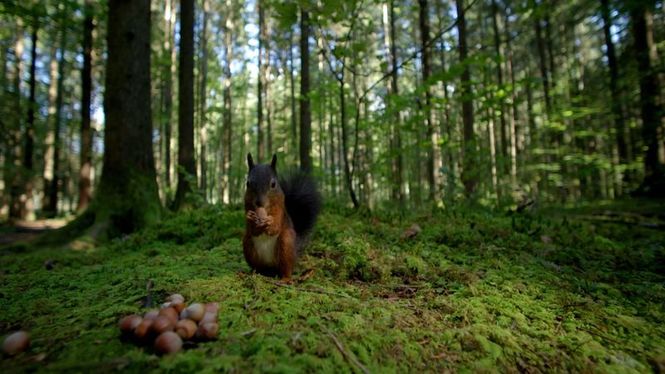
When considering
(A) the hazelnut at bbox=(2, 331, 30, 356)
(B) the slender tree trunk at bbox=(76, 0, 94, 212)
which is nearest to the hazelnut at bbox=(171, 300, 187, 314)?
(A) the hazelnut at bbox=(2, 331, 30, 356)

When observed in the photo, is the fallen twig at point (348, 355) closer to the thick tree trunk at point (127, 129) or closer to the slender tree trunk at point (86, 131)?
the thick tree trunk at point (127, 129)

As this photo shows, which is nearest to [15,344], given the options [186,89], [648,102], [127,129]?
[127,129]

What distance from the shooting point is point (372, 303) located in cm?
225

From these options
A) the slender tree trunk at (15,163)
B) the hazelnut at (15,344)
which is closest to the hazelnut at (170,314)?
the hazelnut at (15,344)

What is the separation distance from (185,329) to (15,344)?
2.10 ft

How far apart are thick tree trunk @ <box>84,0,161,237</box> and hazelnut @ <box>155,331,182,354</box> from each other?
169 inches

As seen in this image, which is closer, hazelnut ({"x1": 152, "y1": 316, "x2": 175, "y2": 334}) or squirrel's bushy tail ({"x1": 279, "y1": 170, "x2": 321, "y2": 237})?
hazelnut ({"x1": 152, "y1": 316, "x2": 175, "y2": 334})

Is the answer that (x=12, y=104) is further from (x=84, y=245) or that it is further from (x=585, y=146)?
(x=585, y=146)

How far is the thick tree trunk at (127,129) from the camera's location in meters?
5.16

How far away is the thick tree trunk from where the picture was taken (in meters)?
5.16

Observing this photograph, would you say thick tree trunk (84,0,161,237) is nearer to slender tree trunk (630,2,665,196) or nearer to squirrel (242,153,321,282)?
squirrel (242,153,321,282)

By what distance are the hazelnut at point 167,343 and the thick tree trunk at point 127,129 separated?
4.29 metres

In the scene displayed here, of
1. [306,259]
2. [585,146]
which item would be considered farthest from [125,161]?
[585,146]

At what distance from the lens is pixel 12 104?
862 centimetres
